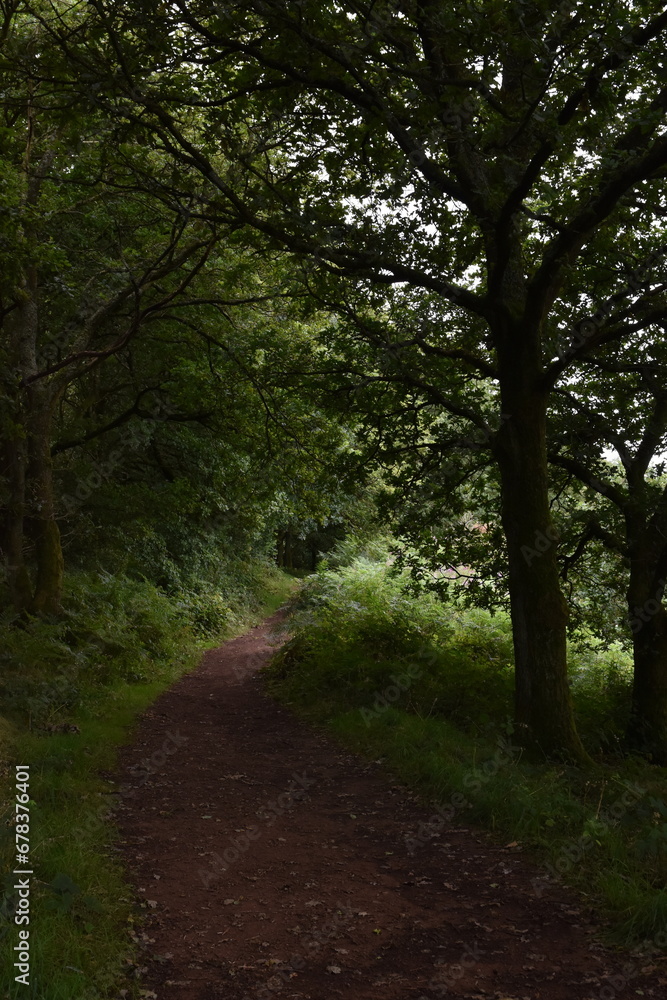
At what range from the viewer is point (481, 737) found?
890 cm

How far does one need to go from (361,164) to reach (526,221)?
2747 millimetres

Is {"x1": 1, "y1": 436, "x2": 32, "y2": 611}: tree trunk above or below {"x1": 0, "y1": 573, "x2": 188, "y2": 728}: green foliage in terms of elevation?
above

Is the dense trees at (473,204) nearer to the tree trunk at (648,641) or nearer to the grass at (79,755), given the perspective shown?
A: the tree trunk at (648,641)

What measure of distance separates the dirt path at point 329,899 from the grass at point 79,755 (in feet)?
0.94

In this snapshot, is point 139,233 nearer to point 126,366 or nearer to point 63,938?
point 126,366

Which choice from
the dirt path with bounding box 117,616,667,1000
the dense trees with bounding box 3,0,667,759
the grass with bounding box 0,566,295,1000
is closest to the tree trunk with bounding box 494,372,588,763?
the dense trees with bounding box 3,0,667,759

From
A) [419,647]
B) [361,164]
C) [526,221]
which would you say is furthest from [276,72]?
[419,647]

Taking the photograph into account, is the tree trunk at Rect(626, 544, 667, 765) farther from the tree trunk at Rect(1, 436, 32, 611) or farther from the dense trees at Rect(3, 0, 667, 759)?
the tree trunk at Rect(1, 436, 32, 611)

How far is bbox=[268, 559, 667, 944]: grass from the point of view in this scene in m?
5.43

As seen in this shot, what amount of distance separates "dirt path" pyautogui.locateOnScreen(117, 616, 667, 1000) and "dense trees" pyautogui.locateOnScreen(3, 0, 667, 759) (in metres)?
2.40

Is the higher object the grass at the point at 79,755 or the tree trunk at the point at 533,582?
the tree trunk at the point at 533,582

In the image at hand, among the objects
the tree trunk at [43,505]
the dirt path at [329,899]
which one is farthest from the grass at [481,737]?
the tree trunk at [43,505]

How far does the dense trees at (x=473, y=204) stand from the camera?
20.8 feet

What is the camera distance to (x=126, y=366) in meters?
16.1
